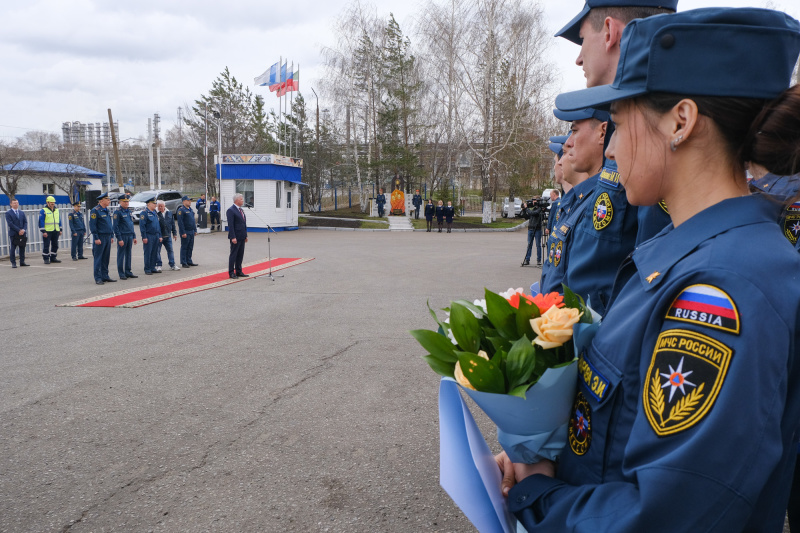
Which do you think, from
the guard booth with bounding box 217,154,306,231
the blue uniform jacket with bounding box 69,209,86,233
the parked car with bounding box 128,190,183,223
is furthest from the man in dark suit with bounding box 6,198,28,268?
the parked car with bounding box 128,190,183,223

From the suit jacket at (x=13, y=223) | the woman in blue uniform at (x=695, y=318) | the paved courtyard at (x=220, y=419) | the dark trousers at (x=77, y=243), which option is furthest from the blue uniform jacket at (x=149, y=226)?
the woman in blue uniform at (x=695, y=318)

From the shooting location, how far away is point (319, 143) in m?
41.5

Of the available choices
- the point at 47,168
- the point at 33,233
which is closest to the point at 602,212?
the point at 33,233

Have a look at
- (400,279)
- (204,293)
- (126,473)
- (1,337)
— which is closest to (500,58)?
(400,279)

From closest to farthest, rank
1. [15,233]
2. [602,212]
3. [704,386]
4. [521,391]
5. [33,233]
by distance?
1. [704,386]
2. [521,391]
3. [602,212]
4. [15,233]
5. [33,233]

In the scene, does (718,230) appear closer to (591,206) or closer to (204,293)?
(591,206)

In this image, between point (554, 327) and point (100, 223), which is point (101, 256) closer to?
point (100, 223)

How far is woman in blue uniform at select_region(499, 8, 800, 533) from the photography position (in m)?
0.87

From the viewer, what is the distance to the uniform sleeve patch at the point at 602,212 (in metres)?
2.04

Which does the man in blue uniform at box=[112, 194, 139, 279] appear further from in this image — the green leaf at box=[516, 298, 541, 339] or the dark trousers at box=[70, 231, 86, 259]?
the green leaf at box=[516, 298, 541, 339]

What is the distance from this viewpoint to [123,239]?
1281 cm

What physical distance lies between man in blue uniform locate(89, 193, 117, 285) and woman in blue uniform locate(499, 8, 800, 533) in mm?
12205

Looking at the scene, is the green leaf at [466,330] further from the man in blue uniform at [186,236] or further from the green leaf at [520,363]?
the man in blue uniform at [186,236]

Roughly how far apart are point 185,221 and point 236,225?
3166 mm
